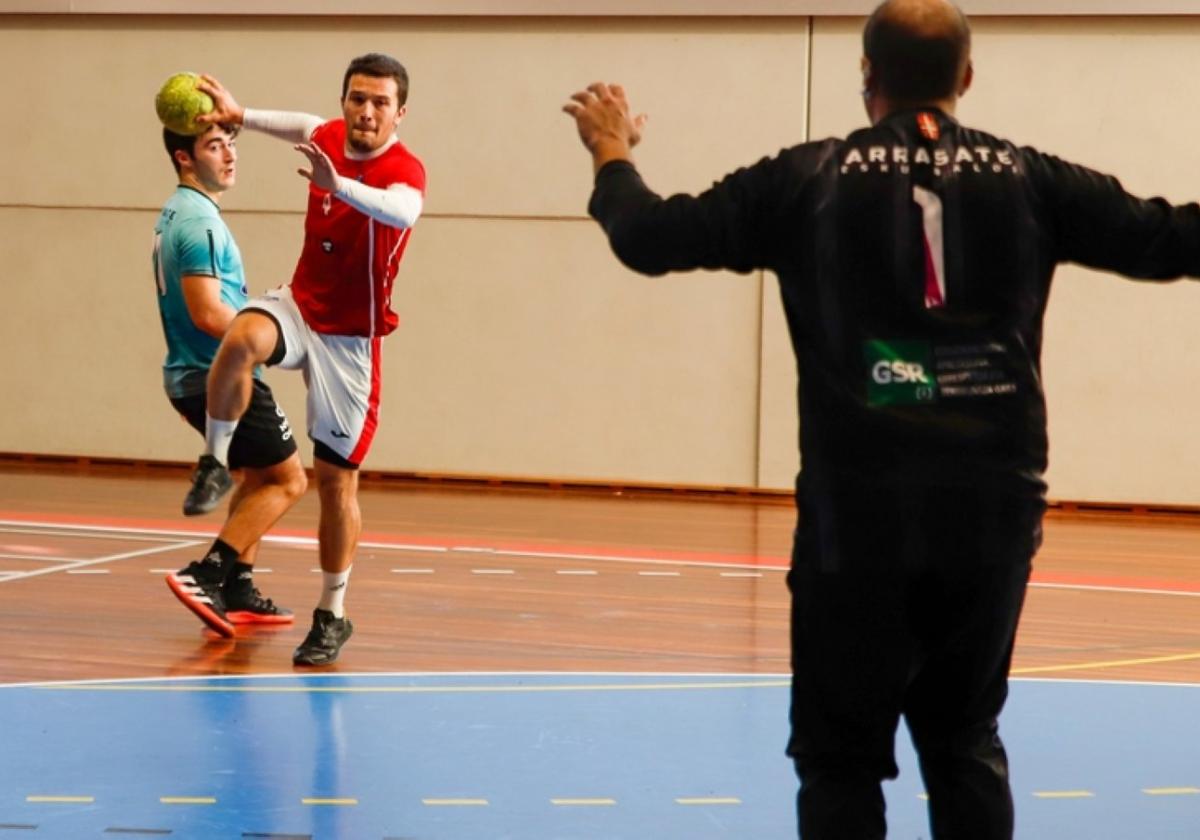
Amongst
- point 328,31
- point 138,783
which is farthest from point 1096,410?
point 138,783

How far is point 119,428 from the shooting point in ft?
36.7

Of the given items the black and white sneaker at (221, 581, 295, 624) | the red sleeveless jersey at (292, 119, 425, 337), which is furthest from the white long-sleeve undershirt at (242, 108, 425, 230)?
the black and white sneaker at (221, 581, 295, 624)

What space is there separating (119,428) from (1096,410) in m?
6.03

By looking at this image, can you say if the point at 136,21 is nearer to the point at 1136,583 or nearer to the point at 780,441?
the point at 780,441

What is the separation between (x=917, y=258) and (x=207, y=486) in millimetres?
3248

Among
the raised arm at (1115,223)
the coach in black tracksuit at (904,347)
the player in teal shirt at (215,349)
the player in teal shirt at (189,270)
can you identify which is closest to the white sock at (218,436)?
the player in teal shirt at (215,349)

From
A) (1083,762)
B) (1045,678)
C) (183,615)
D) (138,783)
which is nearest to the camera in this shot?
(138,783)

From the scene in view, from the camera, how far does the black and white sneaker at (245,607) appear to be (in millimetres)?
5984

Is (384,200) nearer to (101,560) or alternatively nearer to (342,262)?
(342,262)

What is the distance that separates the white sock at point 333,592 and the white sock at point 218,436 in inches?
19.2

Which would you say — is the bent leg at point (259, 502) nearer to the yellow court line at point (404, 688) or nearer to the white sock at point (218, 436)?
the white sock at point (218, 436)

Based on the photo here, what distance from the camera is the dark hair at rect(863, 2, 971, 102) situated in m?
2.49

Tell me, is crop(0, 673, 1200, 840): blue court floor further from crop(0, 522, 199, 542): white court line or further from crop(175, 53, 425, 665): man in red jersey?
crop(0, 522, 199, 542): white court line

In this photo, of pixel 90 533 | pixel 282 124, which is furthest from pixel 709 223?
pixel 90 533
